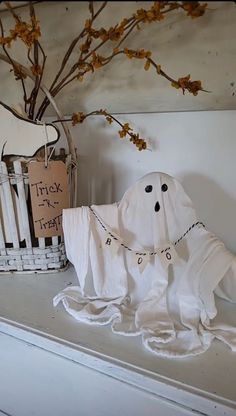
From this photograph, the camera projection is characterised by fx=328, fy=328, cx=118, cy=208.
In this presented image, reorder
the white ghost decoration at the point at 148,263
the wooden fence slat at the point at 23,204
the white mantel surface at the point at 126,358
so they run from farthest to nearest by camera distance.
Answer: the wooden fence slat at the point at 23,204, the white ghost decoration at the point at 148,263, the white mantel surface at the point at 126,358

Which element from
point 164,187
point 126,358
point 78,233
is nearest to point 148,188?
point 164,187

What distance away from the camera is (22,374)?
1.66 feet

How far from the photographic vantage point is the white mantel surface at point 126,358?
1.19ft

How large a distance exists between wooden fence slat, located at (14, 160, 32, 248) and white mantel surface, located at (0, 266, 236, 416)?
4.1 inches

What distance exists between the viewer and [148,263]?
0.52 m

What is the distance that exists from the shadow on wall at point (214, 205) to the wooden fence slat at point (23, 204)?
0.31m

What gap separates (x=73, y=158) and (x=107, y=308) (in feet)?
0.94

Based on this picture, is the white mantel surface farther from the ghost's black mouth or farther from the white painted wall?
the white painted wall

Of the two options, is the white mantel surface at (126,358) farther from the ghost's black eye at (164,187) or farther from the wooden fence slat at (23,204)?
the ghost's black eye at (164,187)

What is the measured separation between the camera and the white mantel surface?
1.19ft

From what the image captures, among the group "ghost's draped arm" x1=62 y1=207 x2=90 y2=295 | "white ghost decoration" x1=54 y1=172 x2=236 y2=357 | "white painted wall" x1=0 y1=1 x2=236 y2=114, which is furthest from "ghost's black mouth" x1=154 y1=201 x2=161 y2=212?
"white painted wall" x1=0 y1=1 x2=236 y2=114

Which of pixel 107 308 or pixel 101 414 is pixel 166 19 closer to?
pixel 107 308

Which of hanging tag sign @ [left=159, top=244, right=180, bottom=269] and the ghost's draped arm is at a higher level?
the ghost's draped arm

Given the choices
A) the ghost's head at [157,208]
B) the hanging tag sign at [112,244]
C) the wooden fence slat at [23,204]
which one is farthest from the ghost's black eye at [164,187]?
the wooden fence slat at [23,204]
